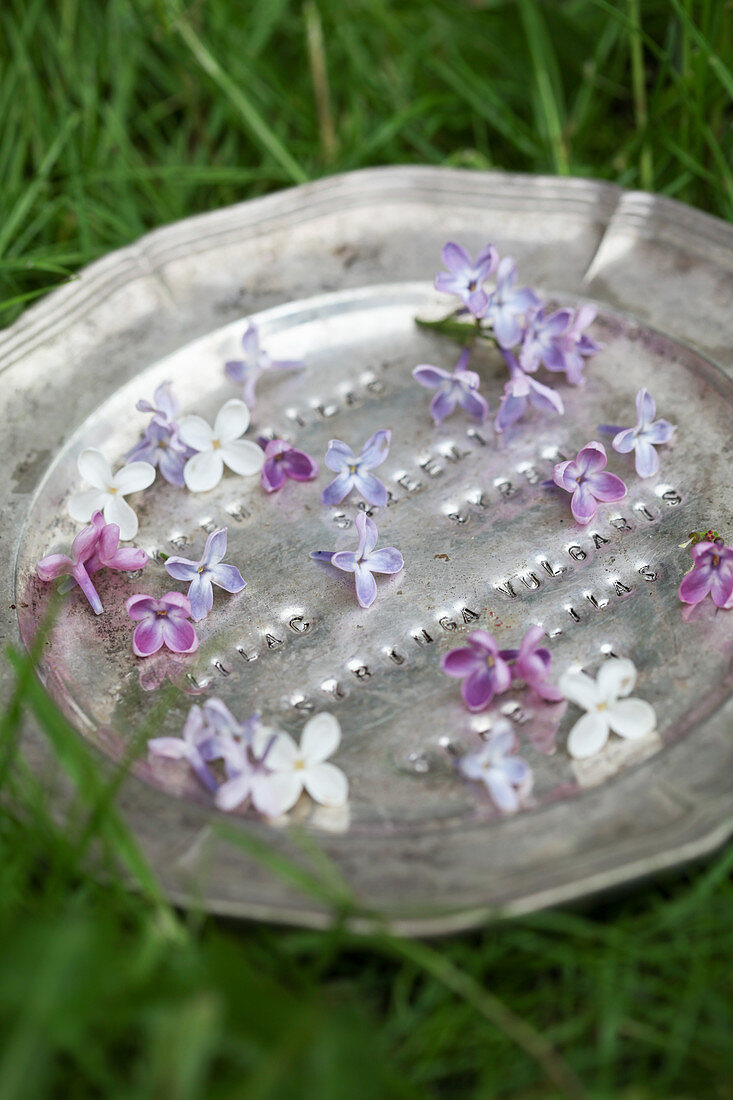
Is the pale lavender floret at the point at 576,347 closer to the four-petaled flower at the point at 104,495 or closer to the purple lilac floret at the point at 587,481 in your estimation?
the purple lilac floret at the point at 587,481

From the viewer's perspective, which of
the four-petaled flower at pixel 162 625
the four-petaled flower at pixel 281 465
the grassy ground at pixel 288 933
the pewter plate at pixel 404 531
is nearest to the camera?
the grassy ground at pixel 288 933

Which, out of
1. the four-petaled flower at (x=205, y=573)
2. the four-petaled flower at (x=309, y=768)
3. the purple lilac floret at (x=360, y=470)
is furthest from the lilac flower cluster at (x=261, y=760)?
the purple lilac floret at (x=360, y=470)

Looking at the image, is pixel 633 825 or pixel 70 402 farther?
pixel 70 402

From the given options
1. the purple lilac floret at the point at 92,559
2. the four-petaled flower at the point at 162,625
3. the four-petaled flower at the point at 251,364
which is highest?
the four-petaled flower at the point at 251,364

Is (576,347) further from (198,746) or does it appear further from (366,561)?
(198,746)

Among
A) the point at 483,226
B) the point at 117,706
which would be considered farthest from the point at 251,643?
the point at 483,226

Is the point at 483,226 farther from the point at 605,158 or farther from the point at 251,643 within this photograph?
the point at 251,643
